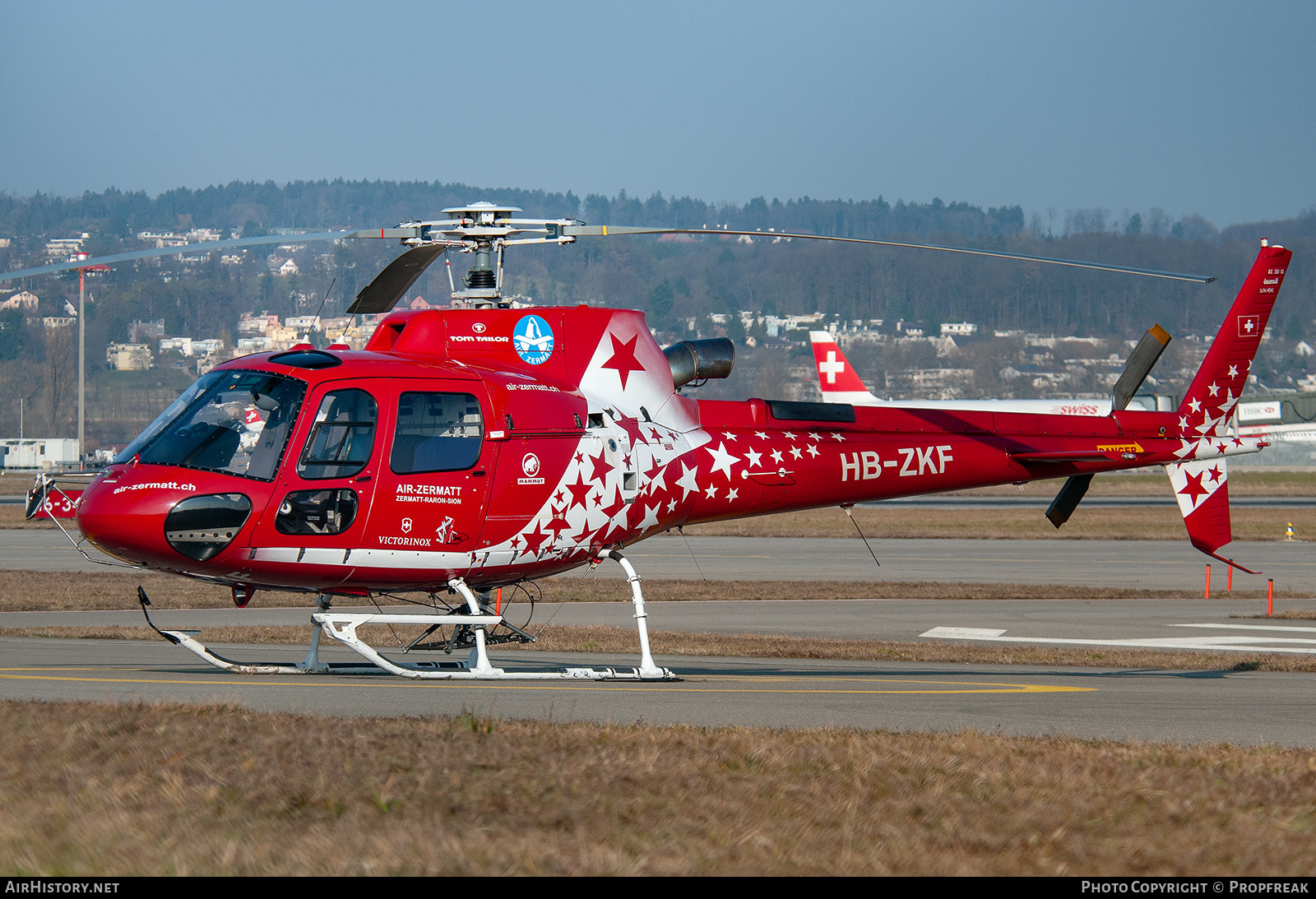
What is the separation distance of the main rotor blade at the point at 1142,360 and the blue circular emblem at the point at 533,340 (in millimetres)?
6605

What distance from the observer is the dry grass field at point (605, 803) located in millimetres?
4891

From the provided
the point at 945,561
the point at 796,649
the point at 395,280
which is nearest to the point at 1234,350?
the point at 796,649

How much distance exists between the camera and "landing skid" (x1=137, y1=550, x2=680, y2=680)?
410 inches

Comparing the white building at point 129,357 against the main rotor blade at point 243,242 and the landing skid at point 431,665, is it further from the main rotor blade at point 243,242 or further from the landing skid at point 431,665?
the landing skid at point 431,665

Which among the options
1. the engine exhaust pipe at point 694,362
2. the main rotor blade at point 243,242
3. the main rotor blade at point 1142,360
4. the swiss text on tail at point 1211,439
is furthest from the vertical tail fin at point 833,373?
the main rotor blade at point 243,242

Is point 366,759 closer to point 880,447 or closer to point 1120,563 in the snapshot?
point 880,447

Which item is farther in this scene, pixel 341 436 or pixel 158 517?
pixel 341 436

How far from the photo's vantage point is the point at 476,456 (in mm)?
11047

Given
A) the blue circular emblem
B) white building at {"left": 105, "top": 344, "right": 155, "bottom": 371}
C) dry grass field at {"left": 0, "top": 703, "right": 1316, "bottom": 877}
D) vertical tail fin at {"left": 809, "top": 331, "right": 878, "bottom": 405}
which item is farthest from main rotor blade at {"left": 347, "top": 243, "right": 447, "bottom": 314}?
white building at {"left": 105, "top": 344, "right": 155, "bottom": 371}

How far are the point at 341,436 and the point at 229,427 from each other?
2.94 feet

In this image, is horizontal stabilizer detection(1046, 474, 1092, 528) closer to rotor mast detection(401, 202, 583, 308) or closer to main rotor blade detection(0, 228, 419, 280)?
rotor mast detection(401, 202, 583, 308)

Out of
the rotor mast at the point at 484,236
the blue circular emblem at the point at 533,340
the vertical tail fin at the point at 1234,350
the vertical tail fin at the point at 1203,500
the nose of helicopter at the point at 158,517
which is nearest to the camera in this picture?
the nose of helicopter at the point at 158,517

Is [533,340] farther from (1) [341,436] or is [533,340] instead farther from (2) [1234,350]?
(2) [1234,350]

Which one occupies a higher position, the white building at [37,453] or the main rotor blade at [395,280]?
the main rotor blade at [395,280]
